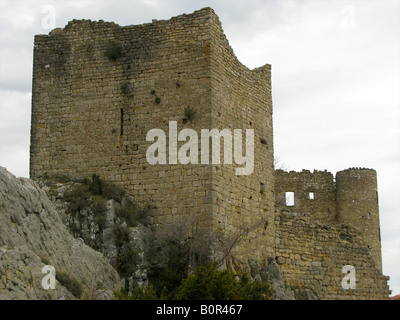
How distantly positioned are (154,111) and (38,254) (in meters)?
5.41

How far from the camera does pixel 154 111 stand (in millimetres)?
19500

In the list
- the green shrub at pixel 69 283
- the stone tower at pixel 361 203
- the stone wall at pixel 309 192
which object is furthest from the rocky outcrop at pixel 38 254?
the stone tower at pixel 361 203

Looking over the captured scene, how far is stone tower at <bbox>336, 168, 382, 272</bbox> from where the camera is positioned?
97.3ft

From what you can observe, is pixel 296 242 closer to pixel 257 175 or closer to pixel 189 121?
pixel 257 175

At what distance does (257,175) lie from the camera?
68.0 ft

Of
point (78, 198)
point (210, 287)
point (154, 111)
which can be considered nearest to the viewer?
point (210, 287)

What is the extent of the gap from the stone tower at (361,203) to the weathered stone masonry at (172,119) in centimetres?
745

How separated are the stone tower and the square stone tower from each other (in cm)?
901

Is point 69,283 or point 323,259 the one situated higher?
point 323,259

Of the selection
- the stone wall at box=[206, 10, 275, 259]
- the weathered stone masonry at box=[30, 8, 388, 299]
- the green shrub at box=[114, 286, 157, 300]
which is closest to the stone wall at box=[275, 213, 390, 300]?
the weathered stone masonry at box=[30, 8, 388, 299]

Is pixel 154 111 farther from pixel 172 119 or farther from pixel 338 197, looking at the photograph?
pixel 338 197

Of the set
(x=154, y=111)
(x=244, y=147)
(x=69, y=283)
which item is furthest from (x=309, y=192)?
(x=69, y=283)
